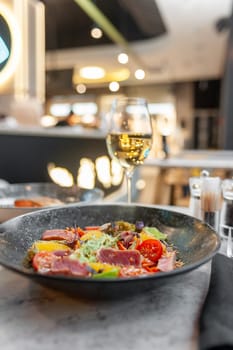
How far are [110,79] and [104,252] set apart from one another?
765cm

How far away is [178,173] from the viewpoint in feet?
10.4

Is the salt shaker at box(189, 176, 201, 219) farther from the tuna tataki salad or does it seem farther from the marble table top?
the marble table top

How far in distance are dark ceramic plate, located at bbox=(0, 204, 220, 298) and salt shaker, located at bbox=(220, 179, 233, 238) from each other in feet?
0.58

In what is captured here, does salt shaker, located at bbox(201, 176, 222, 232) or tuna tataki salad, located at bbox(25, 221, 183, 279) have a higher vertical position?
salt shaker, located at bbox(201, 176, 222, 232)

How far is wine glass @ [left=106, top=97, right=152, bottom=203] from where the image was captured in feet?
2.62

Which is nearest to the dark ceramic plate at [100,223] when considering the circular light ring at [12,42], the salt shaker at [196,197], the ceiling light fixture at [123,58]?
the salt shaker at [196,197]

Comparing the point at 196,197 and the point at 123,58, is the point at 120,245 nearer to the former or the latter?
the point at 196,197

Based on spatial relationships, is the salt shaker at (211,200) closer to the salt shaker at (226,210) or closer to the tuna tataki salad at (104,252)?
the salt shaker at (226,210)

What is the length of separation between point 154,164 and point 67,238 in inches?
86.6

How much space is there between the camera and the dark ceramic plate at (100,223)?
0.37 m

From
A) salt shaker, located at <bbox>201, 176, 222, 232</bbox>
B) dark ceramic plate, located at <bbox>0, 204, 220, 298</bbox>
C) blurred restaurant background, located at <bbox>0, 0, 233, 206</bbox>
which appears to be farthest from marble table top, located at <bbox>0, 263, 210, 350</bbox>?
blurred restaurant background, located at <bbox>0, 0, 233, 206</bbox>

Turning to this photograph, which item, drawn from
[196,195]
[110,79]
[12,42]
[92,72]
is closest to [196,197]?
[196,195]

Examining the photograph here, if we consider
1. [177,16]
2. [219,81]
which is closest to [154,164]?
[177,16]

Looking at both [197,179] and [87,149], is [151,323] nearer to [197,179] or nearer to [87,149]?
[197,179]
